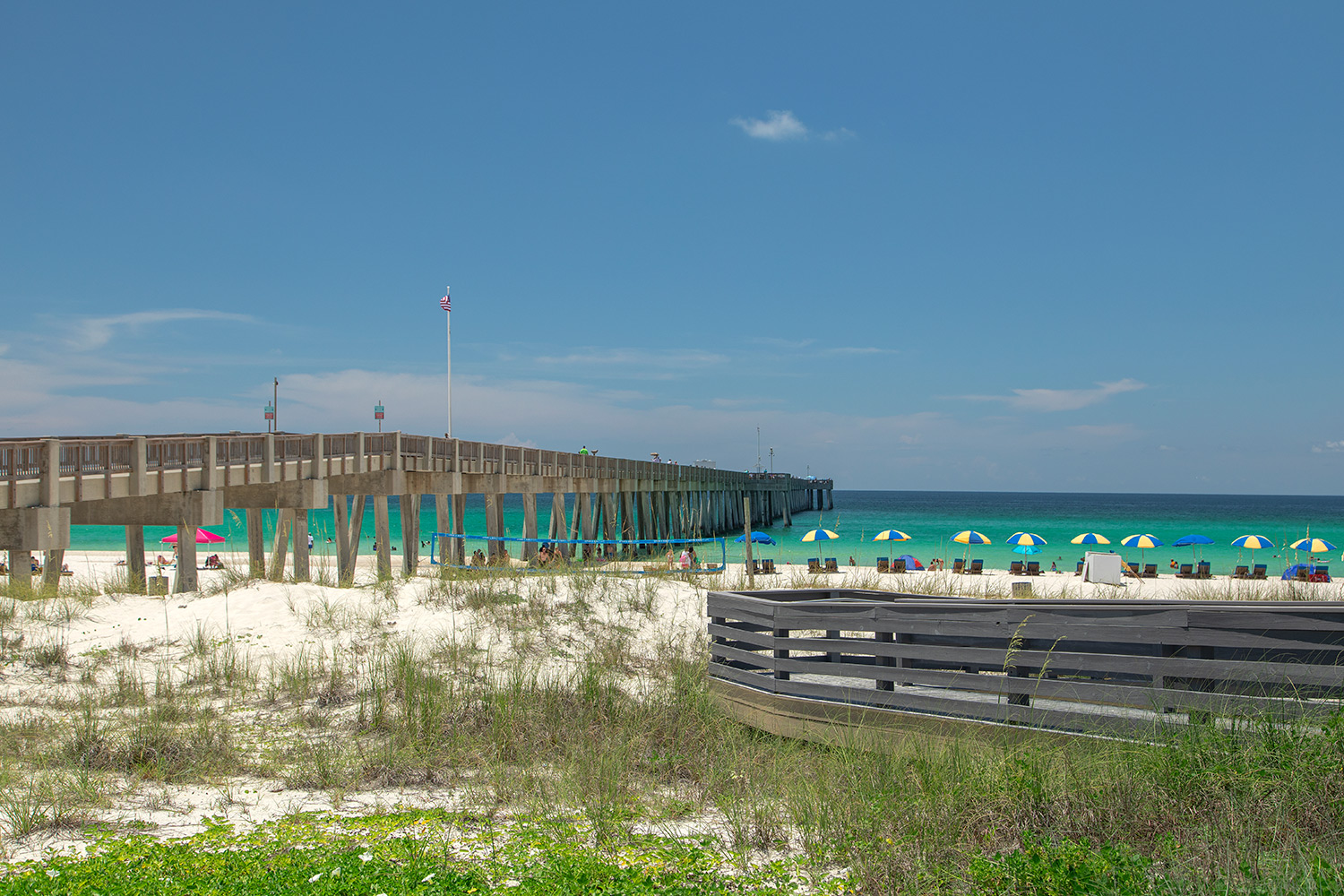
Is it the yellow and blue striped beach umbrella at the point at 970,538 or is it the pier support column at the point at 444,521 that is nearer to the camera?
the pier support column at the point at 444,521

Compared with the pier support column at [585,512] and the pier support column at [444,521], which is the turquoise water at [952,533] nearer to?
the pier support column at [444,521]

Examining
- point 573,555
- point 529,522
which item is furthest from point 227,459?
point 573,555

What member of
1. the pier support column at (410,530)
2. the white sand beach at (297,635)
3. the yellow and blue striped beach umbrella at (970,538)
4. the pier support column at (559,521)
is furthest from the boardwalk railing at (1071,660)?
the pier support column at (559,521)

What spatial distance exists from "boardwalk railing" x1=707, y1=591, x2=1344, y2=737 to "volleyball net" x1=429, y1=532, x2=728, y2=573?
7.56 m

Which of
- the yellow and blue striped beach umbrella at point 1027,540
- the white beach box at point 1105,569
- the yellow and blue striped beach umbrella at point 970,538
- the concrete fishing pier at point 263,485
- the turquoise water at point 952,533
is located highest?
the concrete fishing pier at point 263,485

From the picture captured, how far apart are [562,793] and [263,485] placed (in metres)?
14.7

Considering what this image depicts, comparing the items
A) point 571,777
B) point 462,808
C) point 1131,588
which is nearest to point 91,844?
point 462,808

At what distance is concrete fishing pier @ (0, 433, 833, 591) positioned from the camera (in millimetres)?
12164

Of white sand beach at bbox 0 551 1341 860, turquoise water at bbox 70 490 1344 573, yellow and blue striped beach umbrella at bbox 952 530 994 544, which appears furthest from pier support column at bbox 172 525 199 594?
yellow and blue striped beach umbrella at bbox 952 530 994 544

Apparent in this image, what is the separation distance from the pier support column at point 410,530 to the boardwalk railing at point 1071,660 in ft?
52.1

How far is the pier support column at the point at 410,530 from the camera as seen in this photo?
22250mm

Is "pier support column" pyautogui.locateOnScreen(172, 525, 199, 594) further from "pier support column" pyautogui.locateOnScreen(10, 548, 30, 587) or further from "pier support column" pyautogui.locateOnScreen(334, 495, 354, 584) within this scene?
"pier support column" pyautogui.locateOnScreen(334, 495, 354, 584)

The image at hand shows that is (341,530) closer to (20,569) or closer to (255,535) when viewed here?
(255,535)

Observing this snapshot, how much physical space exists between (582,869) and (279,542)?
18413 mm
